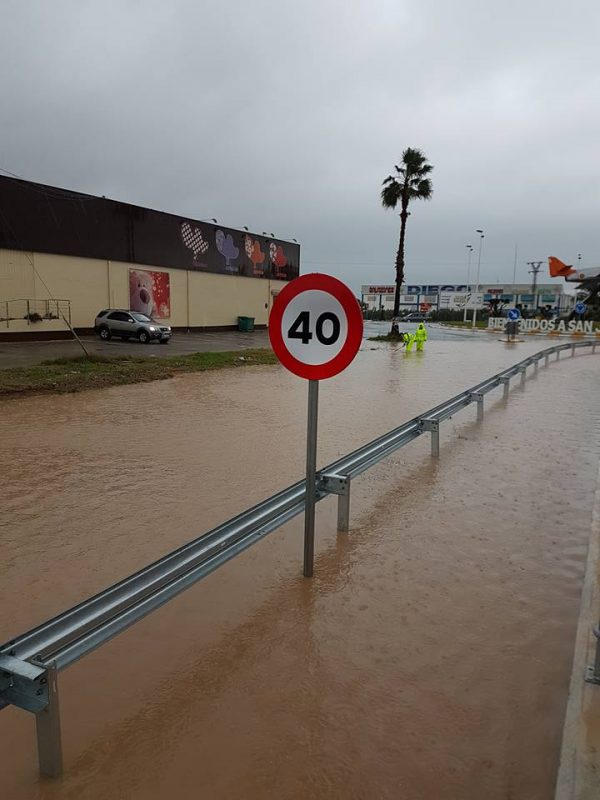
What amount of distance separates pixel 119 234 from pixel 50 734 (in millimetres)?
31973

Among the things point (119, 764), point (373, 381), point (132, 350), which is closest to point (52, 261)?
point (132, 350)

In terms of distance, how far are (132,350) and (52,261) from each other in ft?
27.9

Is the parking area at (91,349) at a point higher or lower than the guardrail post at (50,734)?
lower

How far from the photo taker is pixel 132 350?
23.0 metres

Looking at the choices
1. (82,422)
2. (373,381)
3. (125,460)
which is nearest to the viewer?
(125,460)

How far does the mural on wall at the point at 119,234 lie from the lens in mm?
26453

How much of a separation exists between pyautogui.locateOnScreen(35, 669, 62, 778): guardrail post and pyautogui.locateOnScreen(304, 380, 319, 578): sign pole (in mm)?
2014

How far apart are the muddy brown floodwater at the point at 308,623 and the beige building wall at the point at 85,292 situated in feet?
67.9

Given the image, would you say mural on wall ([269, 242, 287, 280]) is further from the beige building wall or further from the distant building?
the distant building

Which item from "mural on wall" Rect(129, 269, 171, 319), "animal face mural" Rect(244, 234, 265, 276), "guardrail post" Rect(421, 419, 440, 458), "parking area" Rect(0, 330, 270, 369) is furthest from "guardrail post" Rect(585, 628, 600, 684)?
"animal face mural" Rect(244, 234, 265, 276)

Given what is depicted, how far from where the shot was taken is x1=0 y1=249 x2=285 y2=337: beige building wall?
26438 mm

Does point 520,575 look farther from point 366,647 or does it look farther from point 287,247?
point 287,247

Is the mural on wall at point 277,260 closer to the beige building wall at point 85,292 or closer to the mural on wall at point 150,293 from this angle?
the beige building wall at point 85,292

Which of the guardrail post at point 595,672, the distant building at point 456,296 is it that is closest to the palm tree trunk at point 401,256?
the guardrail post at point 595,672
